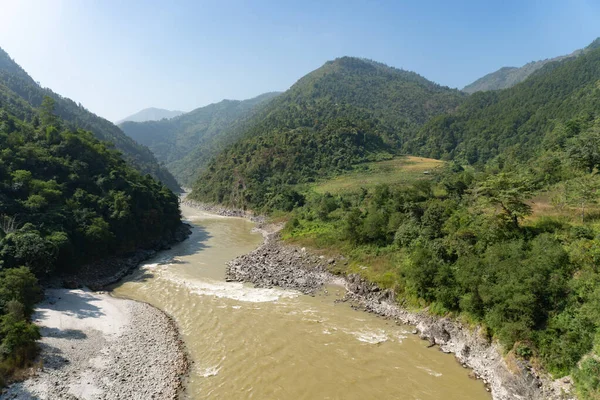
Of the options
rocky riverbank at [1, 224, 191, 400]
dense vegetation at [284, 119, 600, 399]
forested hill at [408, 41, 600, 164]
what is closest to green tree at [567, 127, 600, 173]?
dense vegetation at [284, 119, 600, 399]

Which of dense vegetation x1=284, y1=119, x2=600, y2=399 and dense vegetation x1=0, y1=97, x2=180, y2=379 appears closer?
dense vegetation x1=284, y1=119, x2=600, y2=399

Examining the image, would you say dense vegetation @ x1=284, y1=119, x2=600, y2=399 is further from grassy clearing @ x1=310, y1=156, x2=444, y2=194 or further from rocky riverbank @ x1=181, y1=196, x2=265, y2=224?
rocky riverbank @ x1=181, y1=196, x2=265, y2=224

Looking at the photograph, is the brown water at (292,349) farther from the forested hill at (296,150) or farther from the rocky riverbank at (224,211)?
the forested hill at (296,150)

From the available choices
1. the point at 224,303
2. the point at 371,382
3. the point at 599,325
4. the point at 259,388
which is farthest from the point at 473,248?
the point at 224,303

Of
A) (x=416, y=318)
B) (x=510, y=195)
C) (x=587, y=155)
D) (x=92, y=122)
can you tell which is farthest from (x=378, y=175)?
(x=92, y=122)

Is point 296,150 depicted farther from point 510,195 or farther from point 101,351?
point 101,351

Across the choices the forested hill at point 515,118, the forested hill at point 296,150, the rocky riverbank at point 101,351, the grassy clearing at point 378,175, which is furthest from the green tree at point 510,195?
the forested hill at point 515,118
